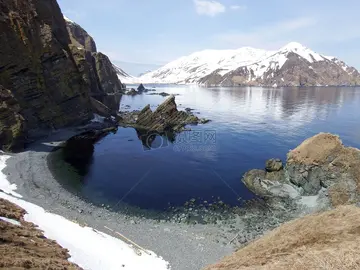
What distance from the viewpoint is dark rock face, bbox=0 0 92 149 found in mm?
54094

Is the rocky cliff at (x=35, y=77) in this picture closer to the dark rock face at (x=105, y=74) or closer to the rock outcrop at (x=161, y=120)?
the rock outcrop at (x=161, y=120)

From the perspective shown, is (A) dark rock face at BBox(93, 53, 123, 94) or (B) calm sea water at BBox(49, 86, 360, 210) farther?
(A) dark rock face at BBox(93, 53, 123, 94)

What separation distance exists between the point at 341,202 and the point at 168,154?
1232 inches

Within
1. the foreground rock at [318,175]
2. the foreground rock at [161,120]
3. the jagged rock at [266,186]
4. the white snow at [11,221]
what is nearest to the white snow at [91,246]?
the white snow at [11,221]

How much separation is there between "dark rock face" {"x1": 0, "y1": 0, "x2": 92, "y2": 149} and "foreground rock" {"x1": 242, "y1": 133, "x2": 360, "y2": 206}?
43834 mm

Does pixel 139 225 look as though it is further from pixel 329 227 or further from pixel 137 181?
pixel 329 227

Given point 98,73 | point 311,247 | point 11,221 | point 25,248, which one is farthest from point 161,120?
point 98,73

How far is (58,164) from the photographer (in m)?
46.7

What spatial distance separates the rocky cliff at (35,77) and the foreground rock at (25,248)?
30254 millimetres

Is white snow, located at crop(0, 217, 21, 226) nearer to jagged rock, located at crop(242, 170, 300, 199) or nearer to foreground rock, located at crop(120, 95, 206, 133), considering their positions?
jagged rock, located at crop(242, 170, 300, 199)

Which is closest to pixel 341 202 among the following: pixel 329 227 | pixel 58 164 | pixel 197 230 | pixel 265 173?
pixel 265 173

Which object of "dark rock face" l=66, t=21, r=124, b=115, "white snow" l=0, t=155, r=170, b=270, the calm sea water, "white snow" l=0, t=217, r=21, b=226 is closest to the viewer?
"white snow" l=0, t=155, r=170, b=270

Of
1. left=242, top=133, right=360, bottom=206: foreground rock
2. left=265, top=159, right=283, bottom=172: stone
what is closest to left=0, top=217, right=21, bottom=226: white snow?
left=242, top=133, right=360, bottom=206: foreground rock

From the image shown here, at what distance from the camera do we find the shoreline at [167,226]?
25188 mm
